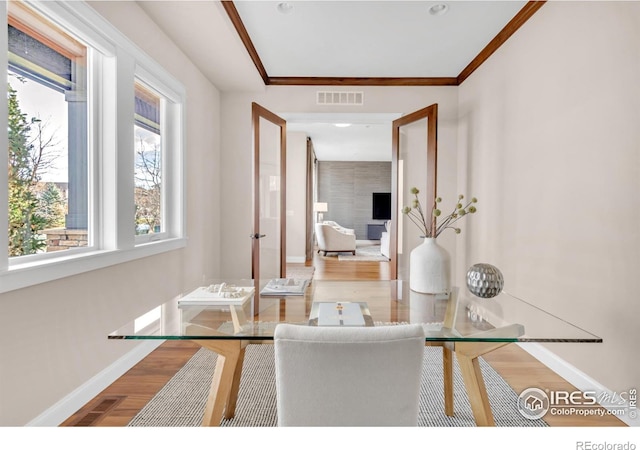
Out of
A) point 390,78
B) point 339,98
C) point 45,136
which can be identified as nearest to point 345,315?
point 45,136

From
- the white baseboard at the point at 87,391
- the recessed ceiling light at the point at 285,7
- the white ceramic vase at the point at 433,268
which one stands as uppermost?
the recessed ceiling light at the point at 285,7

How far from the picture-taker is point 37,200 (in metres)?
1.71

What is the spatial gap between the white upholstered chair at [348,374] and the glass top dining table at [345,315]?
25 centimetres

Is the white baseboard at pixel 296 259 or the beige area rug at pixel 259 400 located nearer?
the beige area rug at pixel 259 400

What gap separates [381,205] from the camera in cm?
1077

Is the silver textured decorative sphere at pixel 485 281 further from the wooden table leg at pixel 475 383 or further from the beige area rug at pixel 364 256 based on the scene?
the beige area rug at pixel 364 256

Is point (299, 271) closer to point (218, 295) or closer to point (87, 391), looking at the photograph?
point (87, 391)

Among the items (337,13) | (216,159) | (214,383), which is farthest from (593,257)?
(216,159)

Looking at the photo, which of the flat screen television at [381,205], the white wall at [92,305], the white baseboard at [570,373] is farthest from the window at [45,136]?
the flat screen television at [381,205]

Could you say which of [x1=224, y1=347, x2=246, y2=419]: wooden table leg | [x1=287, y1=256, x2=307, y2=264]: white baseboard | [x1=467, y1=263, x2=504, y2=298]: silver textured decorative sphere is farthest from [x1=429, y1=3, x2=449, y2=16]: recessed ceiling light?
[x1=287, y1=256, x2=307, y2=264]: white baseboard

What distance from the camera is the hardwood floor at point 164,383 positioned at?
5.73 ft

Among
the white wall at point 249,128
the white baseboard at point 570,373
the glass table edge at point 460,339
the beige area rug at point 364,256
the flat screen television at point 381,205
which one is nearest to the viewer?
the glass table edge at point 460,339

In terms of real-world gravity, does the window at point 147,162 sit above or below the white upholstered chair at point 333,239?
above
